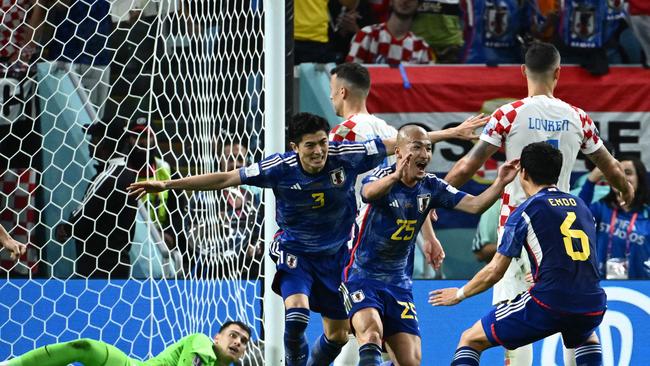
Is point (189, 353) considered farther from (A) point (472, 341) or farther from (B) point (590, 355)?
Result: (B) point (590, 355)

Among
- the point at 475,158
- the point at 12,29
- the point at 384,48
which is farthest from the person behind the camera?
the point at 384,48

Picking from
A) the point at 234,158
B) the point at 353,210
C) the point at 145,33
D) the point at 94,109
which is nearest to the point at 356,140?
the point at 353,210

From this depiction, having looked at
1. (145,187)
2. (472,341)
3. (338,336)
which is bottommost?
(338,336)

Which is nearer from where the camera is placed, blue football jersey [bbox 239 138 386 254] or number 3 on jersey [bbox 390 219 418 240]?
number 3 on jersey [bbox 390 219 418 240]

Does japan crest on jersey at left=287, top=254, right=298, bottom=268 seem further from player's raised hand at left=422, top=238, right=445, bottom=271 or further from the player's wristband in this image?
the player's wristband

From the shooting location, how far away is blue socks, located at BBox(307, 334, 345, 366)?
6949mm

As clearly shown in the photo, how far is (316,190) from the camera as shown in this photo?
6.75m

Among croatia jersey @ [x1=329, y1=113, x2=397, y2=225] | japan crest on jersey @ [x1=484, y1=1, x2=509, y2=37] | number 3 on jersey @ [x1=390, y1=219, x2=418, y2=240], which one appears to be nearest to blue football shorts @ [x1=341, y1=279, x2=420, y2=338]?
number 3 on jersey @ [x1=390, y1=219, x2=418, y2=240]

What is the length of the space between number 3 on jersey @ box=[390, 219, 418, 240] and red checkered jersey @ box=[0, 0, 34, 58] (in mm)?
3164

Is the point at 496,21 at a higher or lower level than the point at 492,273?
higher

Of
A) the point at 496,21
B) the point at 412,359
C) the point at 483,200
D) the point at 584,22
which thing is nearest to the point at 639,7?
the point at 584,22

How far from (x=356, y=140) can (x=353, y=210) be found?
0.45m

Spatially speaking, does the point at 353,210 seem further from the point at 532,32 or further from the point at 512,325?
the point at 532,32

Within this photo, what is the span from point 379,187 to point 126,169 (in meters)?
2.66
